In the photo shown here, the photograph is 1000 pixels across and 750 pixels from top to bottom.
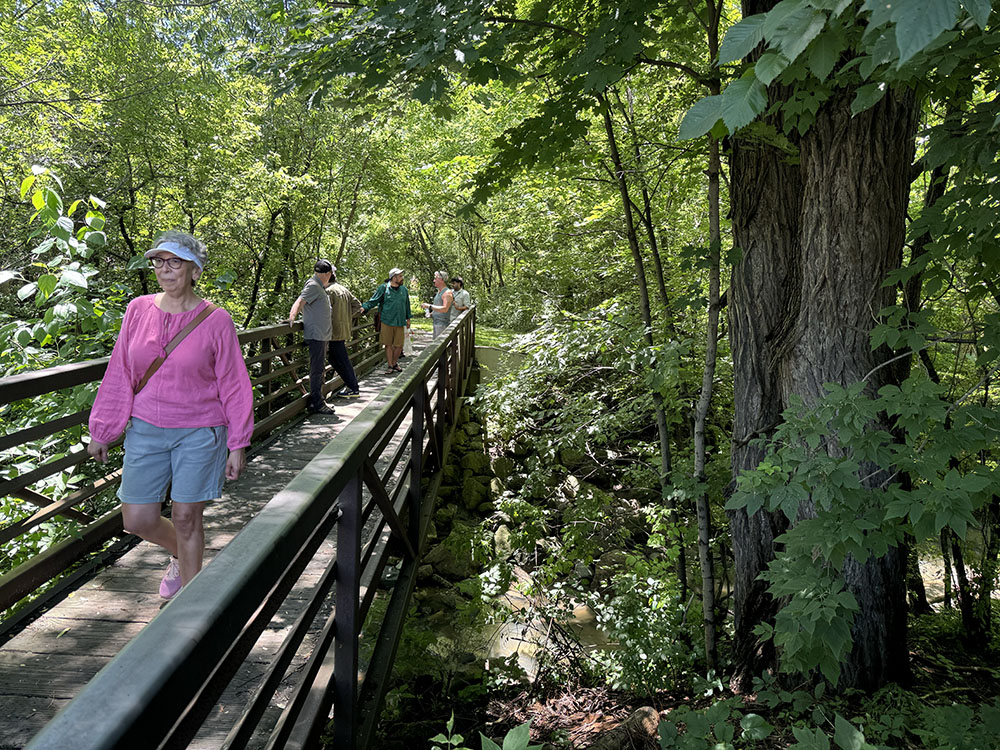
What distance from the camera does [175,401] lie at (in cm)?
285

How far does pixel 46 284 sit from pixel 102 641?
1.76 metres

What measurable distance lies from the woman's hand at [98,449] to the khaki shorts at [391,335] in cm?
709

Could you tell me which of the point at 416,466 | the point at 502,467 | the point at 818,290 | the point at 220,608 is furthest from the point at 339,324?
the point at 220,608

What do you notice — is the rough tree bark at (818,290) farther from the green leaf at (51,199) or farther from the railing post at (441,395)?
the green leaf at (51,199)

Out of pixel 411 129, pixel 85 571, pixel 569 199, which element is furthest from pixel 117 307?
A: pixel 411 129

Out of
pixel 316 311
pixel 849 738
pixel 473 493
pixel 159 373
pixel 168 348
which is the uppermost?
pixel 316 311

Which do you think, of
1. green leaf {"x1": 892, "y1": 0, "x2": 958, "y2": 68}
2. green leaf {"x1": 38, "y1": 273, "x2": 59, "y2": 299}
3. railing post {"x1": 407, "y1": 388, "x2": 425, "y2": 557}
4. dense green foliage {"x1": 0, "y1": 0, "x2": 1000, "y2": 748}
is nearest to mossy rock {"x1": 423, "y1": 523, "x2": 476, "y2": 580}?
dense green foliage {"x1": 0, "y1": 0, "x2": 1000, "y2": 748}

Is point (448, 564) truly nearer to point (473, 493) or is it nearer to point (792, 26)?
point (473, 493)

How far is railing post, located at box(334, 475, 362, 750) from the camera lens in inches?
84.1

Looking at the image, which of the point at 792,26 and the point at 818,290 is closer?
the point at 792,26

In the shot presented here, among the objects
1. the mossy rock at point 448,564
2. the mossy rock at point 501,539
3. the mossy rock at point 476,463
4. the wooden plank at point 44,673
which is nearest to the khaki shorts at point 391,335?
the mossy rock at point 476,463

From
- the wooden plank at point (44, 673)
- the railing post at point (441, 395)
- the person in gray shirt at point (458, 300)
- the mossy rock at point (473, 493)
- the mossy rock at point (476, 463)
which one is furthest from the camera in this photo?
the person in gray shirt at point (458, 300)

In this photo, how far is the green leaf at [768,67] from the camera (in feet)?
4.19

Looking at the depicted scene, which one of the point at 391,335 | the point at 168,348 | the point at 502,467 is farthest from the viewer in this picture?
the point at 391,335
